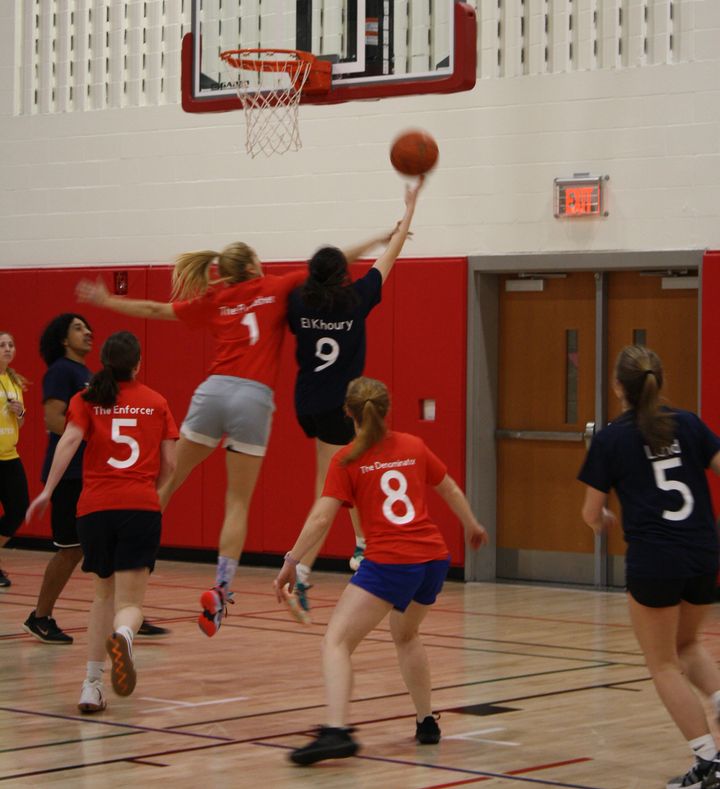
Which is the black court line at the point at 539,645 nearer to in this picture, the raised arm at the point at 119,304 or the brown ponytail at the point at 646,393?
the raised arm at the point at 119,304

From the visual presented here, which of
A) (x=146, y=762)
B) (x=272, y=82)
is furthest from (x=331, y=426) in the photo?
(x=272, y=82)

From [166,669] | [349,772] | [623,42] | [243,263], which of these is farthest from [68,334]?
[623,42]

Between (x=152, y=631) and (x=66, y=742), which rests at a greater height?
(x=66, y=742)

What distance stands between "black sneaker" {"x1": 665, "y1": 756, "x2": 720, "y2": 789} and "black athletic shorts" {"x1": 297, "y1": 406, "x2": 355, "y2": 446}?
10.2ft

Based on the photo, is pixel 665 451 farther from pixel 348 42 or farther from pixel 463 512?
pixel 348 42

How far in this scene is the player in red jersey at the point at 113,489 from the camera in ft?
22.3

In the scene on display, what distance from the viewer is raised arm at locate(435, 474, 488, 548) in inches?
231

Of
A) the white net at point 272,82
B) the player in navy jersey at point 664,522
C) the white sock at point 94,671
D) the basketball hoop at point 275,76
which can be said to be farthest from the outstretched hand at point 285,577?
the white net at point 272,82

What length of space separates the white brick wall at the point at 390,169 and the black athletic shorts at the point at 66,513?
4385 millimetres

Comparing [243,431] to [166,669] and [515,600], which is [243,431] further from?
[515,600]

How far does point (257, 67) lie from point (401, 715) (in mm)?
5810

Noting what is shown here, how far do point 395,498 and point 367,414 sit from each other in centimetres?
34

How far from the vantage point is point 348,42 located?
11.0 metres

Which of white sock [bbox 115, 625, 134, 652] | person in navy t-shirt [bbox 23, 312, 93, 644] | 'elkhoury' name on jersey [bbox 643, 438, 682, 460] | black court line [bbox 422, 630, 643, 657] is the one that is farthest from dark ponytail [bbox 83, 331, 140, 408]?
black court line [bbox 422, 630, 643, 657]
